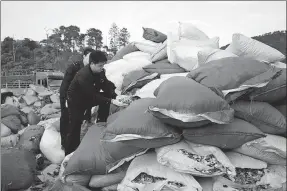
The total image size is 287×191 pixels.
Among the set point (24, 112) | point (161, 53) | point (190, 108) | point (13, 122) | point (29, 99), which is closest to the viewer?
point (190, 108)

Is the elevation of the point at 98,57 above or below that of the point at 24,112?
above

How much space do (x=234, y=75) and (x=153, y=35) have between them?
1.59 m

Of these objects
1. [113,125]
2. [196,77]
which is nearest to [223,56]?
[196,77]

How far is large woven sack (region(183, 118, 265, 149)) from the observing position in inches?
66.0

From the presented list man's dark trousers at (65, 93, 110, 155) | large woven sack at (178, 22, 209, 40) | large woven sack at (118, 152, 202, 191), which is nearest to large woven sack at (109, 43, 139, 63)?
large woven sack at (178, 22, 209, 40)

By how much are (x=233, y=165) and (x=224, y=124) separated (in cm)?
24

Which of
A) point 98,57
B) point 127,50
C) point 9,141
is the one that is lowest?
point 9,141

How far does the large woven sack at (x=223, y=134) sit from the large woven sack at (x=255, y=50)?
766 mm

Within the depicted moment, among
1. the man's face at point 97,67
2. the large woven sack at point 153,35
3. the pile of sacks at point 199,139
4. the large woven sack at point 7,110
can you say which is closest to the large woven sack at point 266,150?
the pile of sacks at point 199,139

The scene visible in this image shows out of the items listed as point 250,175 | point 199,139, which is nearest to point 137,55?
point 199,139

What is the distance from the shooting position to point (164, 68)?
2623mm

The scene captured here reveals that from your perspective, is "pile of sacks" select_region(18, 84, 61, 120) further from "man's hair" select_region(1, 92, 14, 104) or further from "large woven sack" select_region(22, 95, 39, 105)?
"man's hair" select_region(1, 92, 14, 104)

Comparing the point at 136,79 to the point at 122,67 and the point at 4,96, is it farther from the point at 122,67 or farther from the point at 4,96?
the point at 4,96

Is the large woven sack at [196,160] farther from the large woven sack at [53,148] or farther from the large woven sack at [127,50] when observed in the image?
the large woven sack at [127,50]
